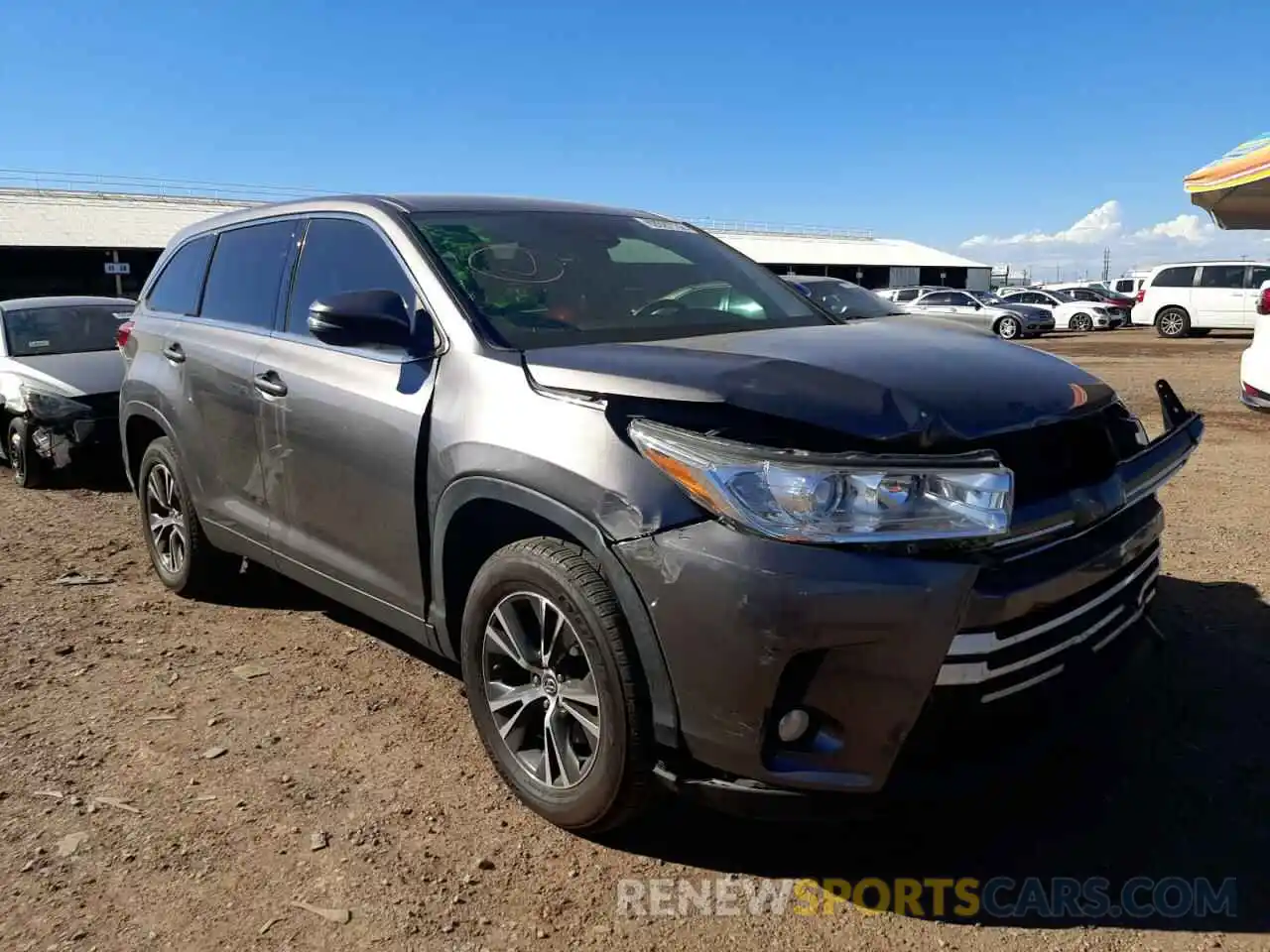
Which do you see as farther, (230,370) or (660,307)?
(230,370)

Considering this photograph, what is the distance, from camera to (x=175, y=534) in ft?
15.9

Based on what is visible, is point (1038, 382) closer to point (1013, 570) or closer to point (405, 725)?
point (1013, 570)

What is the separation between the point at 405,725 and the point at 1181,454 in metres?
2.71

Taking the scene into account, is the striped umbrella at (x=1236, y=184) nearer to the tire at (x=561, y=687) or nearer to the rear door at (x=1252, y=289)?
the rear door at (x=1252, y=289)

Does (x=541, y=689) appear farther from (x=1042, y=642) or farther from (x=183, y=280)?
(x=183, y=280)

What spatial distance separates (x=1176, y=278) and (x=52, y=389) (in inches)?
1032

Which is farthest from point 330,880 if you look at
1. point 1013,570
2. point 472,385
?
point 1013,570

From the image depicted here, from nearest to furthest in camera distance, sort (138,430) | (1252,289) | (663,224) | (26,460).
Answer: (663,224)
(138,430)
(26,460)
(1252,289)

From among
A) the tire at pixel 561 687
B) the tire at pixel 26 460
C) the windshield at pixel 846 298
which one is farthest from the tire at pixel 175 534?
the windshield at pixel 846 298

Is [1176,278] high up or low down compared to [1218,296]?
up

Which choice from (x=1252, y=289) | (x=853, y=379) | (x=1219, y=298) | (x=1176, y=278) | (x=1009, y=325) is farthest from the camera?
(x=1009, y=325)

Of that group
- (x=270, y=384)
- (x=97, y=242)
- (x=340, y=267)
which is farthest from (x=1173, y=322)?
(x=97, y=242)

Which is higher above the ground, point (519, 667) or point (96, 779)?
point (519, 667)

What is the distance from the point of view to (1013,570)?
2.27 meters
